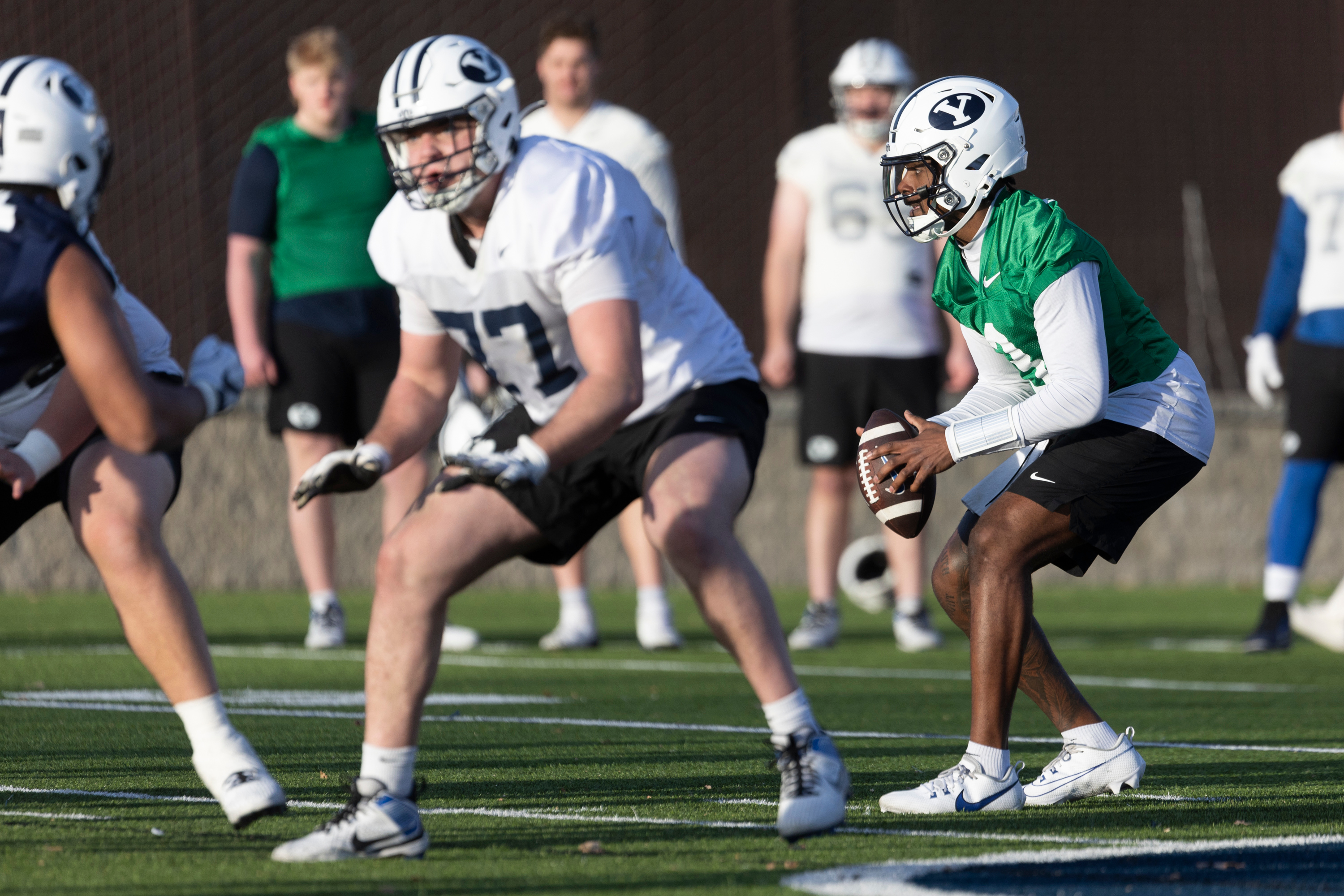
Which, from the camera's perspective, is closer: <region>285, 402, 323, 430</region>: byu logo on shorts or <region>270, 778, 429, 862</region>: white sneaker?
<region>270, 778, 429, 862</region>: white sneaker

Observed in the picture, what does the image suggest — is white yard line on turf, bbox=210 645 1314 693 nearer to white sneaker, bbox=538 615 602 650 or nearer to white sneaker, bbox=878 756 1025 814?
white sneaker, bbox=538 615 602 650

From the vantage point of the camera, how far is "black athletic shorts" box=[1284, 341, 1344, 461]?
8.73 meters

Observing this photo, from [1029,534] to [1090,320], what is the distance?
20.3 inches

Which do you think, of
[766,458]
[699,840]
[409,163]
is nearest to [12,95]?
[409,163]

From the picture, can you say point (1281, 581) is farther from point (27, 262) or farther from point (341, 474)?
point (27, 262)

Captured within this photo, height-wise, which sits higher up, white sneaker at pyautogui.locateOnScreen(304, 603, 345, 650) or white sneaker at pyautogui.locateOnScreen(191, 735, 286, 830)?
white sneaker at pyautogui.locateOnScreen(191, 735, 286, 830)

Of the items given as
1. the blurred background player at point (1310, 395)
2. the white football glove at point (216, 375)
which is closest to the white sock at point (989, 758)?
the white football glove at point (216, 375)

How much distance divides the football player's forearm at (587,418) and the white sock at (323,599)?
15.4 ft

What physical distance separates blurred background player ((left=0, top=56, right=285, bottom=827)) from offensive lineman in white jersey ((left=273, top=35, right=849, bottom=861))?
1.10 ft

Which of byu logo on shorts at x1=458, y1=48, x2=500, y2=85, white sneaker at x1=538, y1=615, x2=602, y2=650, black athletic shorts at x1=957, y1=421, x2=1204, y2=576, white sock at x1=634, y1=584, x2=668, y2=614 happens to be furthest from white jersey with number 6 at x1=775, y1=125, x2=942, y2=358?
byu logo on shorts at x1=458, y1=48, x2=500, y2=85

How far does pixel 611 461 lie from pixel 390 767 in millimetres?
859

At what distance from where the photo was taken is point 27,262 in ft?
12.6

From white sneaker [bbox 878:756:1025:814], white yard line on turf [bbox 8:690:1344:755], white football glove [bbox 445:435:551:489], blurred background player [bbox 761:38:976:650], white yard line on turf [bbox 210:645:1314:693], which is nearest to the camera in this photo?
white football glove [bbox 445:435:551:489]

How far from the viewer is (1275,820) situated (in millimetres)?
4246
